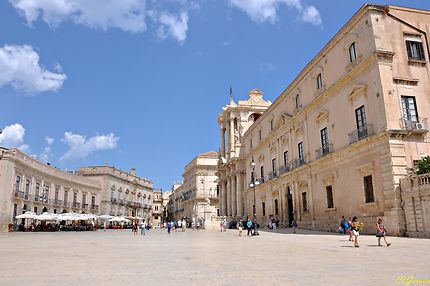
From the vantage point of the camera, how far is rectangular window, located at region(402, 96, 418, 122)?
733 inches

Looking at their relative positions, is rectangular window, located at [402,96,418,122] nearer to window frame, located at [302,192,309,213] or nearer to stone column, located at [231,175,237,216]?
window frame, located at [302,192,309,213]

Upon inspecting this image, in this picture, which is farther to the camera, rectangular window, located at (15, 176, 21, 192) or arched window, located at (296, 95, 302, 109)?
rectangular window, located at (15, 176, 21, 192)

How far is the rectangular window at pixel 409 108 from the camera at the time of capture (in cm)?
1861

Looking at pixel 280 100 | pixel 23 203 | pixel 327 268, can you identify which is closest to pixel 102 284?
pixel 327 268

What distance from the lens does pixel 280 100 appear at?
32.9m

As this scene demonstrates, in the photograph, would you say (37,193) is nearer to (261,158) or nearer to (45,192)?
(45,192)

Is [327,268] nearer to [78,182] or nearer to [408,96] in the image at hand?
[408,96]

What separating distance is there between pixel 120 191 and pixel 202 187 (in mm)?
14422

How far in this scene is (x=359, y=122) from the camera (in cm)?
2077

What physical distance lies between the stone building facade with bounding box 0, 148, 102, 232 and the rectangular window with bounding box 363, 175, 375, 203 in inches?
1260

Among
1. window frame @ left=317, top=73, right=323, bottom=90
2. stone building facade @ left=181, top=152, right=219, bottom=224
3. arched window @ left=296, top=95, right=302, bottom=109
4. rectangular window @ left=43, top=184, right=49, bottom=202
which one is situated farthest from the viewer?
stone building facade @ left=181, top=152, right=219, bottom=224

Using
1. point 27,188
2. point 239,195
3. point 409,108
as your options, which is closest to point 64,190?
point 27,188

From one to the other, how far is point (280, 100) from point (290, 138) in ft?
13.9

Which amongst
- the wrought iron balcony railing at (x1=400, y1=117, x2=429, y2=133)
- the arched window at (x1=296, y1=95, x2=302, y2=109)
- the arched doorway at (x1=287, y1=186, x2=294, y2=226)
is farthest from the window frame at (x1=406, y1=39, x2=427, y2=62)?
the arched doorway at (x1=287, y1=186, x2=294, y2=226)
